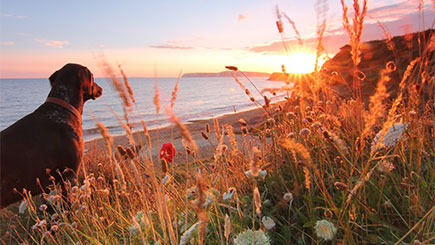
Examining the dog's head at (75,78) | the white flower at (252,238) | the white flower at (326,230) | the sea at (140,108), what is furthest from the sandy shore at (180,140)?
the white flower at (326,230)

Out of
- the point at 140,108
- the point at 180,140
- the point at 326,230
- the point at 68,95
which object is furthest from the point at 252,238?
the point at 140,108

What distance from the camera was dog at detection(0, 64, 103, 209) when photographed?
393 centimetres

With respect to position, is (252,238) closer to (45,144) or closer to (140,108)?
(45,144)

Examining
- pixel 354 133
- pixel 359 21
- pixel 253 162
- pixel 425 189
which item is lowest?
pixel 425 189

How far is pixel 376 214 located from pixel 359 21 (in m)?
1.12

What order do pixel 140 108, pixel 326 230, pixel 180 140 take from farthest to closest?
pixel 140 108
pixel 180 140
pixel 326 230

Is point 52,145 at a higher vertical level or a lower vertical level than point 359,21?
lower

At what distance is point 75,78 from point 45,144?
1394 mm

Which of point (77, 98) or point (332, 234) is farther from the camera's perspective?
point (77, 98)

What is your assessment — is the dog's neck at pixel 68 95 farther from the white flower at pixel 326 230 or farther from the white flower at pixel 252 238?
the white flower at pixel 326 230

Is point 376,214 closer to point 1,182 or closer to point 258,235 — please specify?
point 258,235

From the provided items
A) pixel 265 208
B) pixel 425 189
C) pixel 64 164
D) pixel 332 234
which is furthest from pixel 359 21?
pixel 64 164

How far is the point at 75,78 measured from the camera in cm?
505

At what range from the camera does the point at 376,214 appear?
167cm
